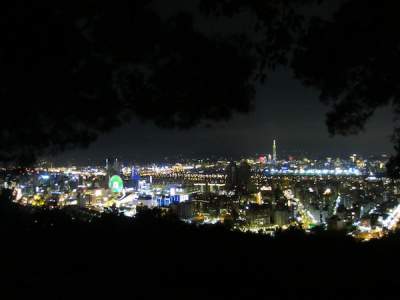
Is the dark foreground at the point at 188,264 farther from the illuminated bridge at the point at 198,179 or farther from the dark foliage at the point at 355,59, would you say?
the illuminated bridge at the point at 198,179

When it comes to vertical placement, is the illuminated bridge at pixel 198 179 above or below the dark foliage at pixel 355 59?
above

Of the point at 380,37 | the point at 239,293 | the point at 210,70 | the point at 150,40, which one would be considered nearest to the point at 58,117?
the point at 150,40

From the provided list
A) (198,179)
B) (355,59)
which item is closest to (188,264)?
(355,59)

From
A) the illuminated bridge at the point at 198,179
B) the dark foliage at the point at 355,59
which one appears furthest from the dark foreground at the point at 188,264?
the illuminated bridge at the point at 198,179

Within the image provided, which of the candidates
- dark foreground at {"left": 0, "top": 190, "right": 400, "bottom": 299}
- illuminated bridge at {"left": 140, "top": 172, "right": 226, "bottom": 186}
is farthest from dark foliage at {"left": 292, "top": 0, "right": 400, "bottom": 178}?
illuminated bridge at {"left": 140, "top": 172, "right": 226, "bottom": 186}

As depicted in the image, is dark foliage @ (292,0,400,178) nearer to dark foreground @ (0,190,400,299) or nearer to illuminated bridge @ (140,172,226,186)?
dark foreground @ (0,190,400,299)

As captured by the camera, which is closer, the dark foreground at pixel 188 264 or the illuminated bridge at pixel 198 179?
the dark foreground at pixel 188 264

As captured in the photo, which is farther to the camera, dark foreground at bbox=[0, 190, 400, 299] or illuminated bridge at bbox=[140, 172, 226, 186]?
illuminated bridge at bbox=[140, 172, 226, 186]

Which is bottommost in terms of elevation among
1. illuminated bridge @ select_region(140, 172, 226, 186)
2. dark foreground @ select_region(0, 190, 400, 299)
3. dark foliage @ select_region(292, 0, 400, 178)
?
dark foreground @ select_region(0, 190, 400, 299)

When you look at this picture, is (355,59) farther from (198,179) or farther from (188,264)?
(198,179)
